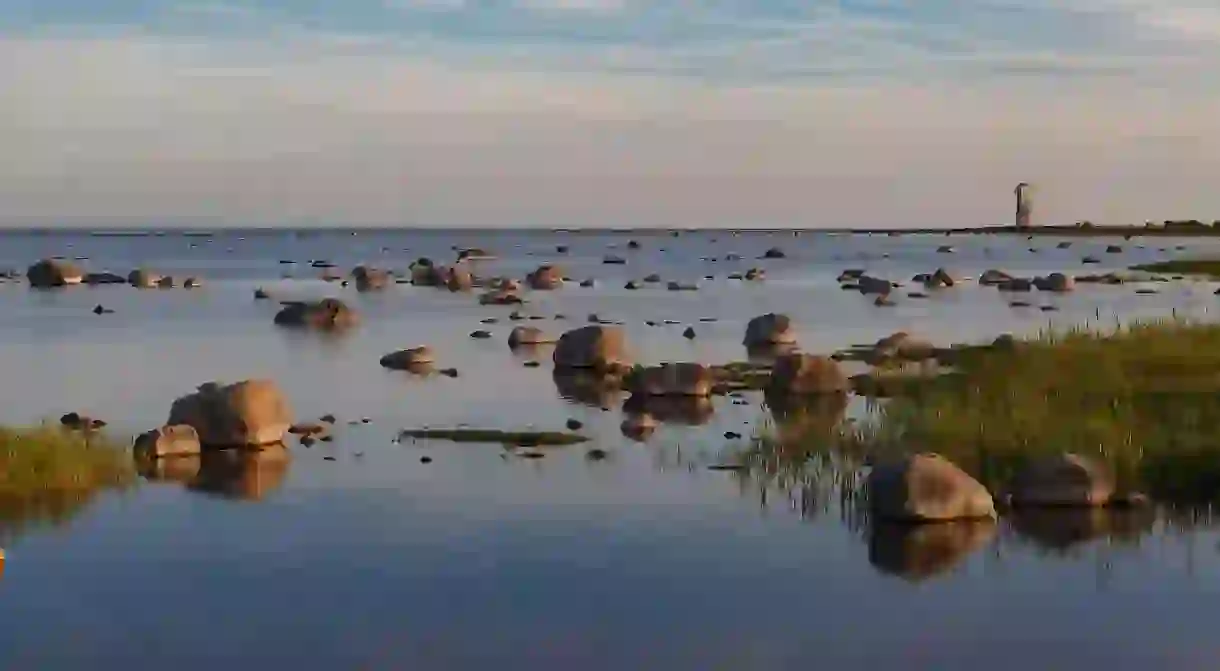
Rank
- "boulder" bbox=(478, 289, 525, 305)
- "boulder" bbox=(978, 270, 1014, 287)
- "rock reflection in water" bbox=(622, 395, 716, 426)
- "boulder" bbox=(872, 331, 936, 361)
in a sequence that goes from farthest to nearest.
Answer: "boulder" bbox=(978, 270, 1014, 287), "boulder" bbox=(478, 289, 525, 305), "boulder" bbox=(872, 331, 936, 361), "rock reflection in water" bbox=(622, 395, 716, 426)

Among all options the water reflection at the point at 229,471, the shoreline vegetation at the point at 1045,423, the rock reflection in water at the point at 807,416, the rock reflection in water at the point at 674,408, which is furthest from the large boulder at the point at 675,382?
the water reflection at the point at 229,471

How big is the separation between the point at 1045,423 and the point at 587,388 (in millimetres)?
13718

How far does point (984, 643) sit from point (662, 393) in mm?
18680

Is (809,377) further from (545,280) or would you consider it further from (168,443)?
(545,280)

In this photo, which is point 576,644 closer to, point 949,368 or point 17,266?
point 949,368

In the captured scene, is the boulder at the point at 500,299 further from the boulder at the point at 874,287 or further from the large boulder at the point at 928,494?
the large boulder at the point at 928,494

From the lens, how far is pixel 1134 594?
18953mm

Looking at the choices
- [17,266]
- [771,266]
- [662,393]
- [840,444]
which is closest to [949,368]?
[662,393]

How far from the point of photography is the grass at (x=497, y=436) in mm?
28828

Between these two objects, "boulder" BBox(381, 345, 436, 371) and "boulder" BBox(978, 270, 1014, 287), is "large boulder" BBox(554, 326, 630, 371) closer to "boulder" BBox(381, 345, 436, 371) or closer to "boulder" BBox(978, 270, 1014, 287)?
"boulder" BBox(381, 345, 436, 371)

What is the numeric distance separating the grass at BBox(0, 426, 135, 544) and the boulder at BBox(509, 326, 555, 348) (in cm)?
2379

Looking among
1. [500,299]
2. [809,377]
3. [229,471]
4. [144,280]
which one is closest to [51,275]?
[144,280]

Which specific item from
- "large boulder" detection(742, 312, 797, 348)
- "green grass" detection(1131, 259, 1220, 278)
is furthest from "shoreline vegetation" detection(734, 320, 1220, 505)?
"green grass" detection(1131, 259, 1220, 278)

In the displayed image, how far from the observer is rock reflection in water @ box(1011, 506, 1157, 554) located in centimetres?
2084
